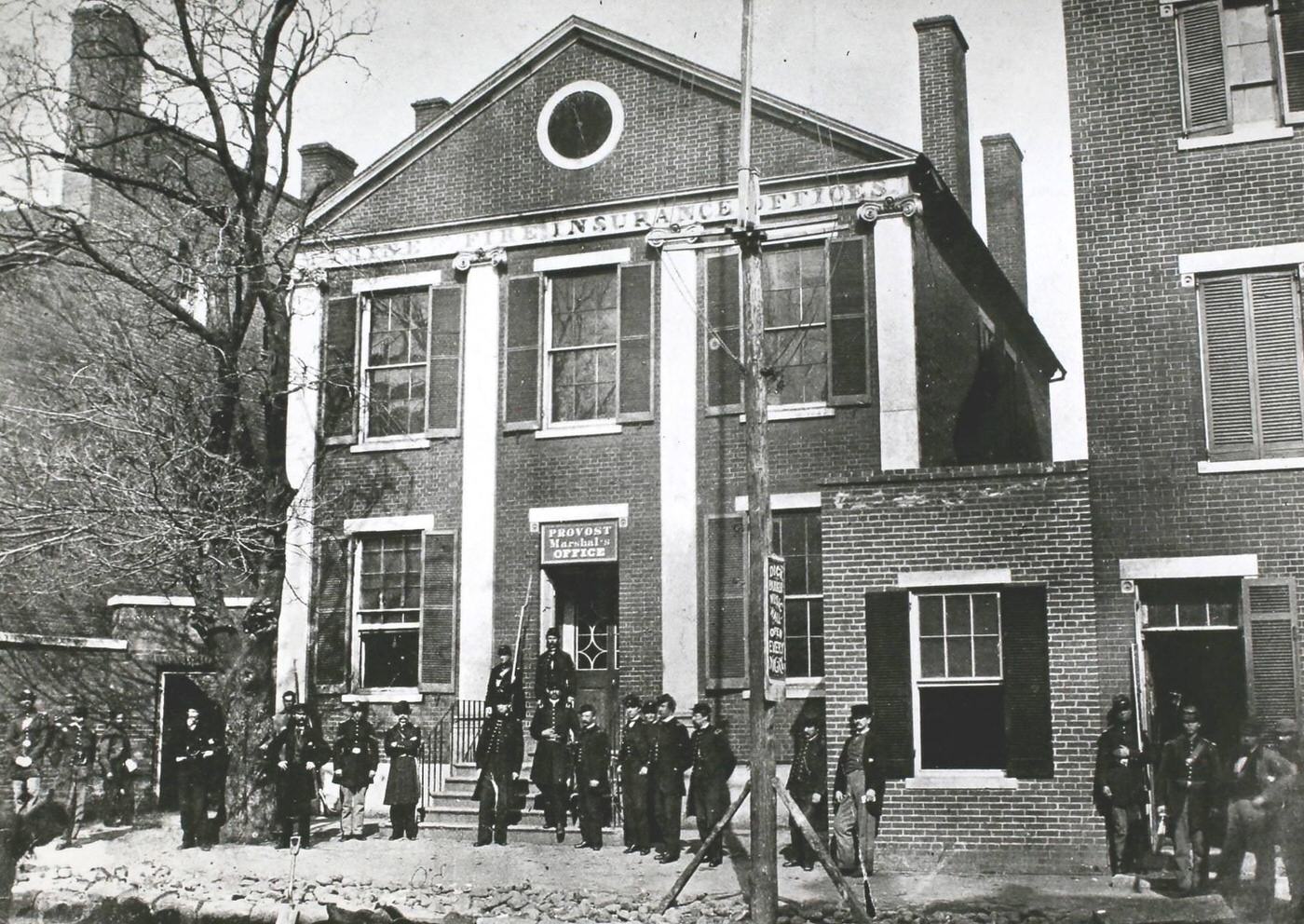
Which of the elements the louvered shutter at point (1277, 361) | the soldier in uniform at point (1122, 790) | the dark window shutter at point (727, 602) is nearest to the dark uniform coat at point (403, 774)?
the dark window shutter at point (727, 602)

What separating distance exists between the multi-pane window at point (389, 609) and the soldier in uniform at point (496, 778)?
362 cm

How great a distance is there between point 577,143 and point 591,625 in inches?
267

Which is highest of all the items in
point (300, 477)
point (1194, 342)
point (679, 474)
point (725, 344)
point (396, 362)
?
point (396, 362)

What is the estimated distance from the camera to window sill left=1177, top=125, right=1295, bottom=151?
13.3 meters

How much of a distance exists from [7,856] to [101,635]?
6946 millimetres

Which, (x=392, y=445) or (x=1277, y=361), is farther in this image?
(x=392, y=445)

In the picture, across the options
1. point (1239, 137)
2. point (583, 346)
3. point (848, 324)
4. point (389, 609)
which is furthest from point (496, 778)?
point (1239, 137)

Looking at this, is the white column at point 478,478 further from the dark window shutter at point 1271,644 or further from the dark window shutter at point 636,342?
the dark window shutter at point 1271,644

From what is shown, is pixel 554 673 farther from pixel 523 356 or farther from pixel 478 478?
pixel 523 356

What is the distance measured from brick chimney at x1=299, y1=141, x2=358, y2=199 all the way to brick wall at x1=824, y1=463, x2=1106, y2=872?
Answer: 12172 mm

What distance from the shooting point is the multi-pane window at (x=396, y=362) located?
18906 millimetres

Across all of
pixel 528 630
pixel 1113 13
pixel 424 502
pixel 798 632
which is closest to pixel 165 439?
pixel 424 502

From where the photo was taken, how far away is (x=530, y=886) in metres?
12.3

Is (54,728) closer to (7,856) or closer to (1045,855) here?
(7,856)
